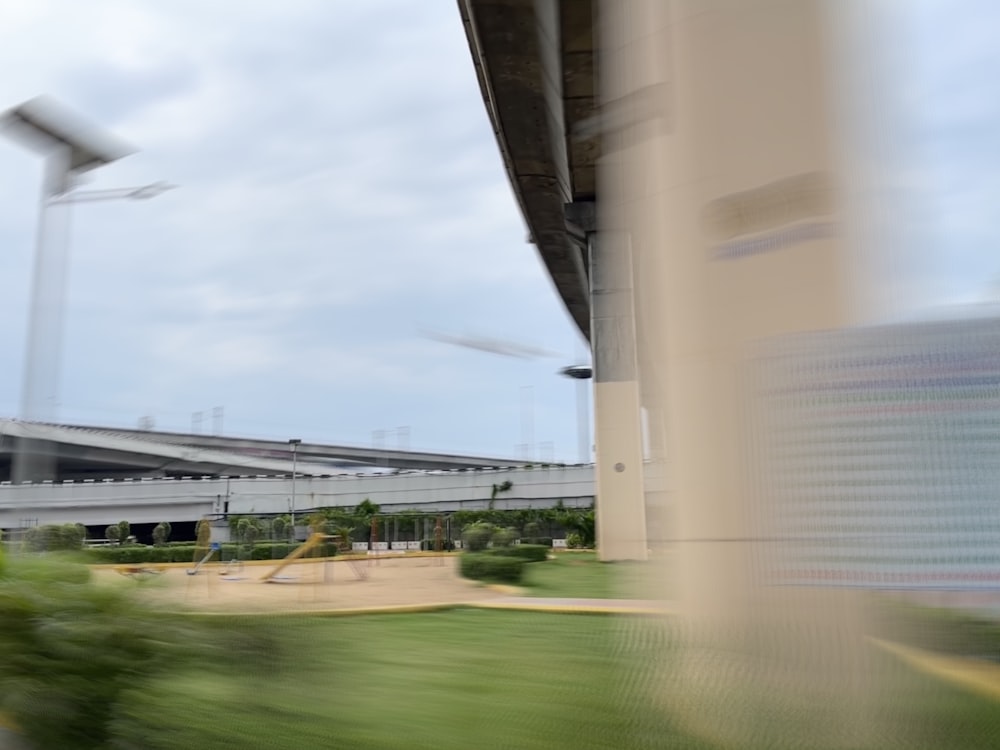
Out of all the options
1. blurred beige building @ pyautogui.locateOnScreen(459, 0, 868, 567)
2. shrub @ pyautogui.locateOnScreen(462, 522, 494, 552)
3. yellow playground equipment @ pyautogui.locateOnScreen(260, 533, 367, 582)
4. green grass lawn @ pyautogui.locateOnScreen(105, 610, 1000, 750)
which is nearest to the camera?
green grass lawn @ pyautogui.locateOnScreen(105, 610, 1000, 750)

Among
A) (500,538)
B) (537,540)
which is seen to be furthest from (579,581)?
(537,540)

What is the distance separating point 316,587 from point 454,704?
32.0 feet

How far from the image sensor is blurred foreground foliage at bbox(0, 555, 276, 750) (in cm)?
384

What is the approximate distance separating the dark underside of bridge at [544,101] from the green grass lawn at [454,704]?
35.3ft

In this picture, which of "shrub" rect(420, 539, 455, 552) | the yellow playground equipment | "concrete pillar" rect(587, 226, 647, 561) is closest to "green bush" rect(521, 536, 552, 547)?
"shrub" rect(420, 539, 455, 552)

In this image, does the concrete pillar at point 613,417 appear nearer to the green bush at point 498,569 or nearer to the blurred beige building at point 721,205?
the green bush at point 498,569

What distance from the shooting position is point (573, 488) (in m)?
53.6

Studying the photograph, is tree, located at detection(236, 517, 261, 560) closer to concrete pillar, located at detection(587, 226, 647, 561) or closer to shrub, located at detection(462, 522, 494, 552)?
shrub, located at detection(462, 522, 494, 552)

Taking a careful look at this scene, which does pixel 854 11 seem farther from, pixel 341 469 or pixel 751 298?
pixel 341 469

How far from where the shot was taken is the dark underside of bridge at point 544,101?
13.9 metres

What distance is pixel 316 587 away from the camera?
1323 cm

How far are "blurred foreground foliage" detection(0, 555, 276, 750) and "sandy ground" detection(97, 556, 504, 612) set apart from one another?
0.29 metres

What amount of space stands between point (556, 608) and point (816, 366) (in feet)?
18.1

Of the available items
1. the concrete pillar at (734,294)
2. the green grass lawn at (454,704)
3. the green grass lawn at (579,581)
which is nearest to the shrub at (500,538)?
the green grass lawn at (579,581)
